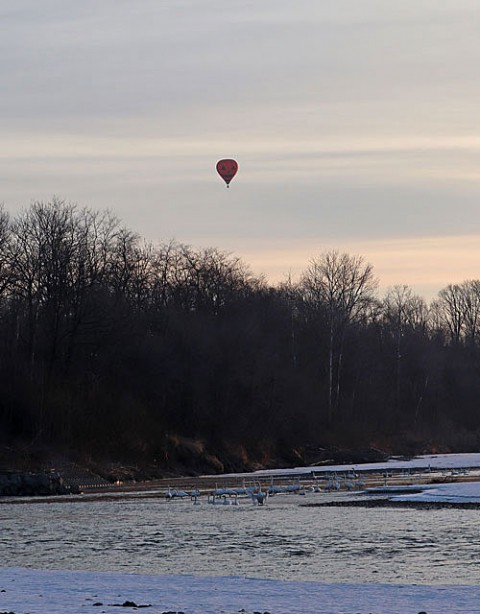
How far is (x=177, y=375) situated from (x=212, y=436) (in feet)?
18.2

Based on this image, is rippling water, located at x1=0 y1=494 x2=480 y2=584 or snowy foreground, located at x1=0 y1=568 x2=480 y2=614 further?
rippling water, located at x1=0 y1=494 x2=480 y2=584

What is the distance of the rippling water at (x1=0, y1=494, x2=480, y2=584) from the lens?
24188mm

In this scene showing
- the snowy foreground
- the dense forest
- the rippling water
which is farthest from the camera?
the dense forest

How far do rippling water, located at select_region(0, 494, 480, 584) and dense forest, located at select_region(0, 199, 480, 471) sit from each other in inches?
923

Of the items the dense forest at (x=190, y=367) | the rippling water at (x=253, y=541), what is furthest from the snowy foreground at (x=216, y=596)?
the dense forest at (x=190, y=367)

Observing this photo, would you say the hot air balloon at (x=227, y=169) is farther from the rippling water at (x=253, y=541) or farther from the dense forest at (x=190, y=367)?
the rippling water at (x=253, y=541)

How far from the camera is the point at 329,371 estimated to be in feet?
313

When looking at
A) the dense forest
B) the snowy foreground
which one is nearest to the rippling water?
the snowy foreground

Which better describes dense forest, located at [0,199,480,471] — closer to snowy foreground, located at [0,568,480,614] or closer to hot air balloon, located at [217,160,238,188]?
hot air balloon, located at [217,160,238,188]

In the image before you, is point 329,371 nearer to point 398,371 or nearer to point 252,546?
point 398,371

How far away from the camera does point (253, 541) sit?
2980 cm

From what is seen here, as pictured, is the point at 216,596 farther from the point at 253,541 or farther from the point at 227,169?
the point at 227,169

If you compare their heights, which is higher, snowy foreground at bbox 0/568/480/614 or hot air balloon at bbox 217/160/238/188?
hot air balloon at bbox 217/160/238/188

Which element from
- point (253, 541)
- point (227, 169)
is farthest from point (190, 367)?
point (253, 541)
